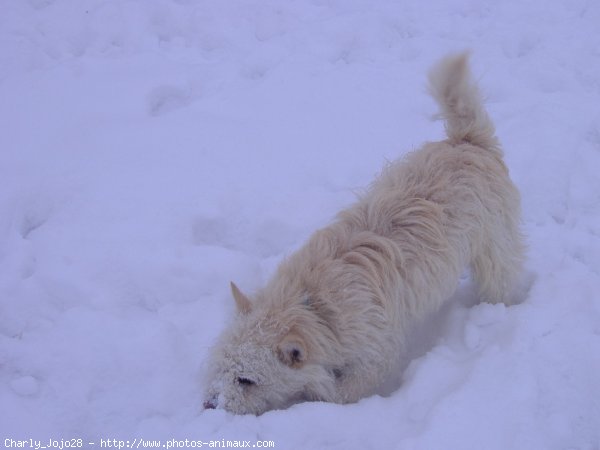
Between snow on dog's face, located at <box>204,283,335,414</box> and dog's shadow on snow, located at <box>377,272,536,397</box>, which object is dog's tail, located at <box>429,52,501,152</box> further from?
snow on dog's face, located at <box>204,283,335,414</box>

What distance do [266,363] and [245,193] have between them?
148 cm

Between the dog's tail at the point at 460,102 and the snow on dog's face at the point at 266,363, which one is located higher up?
the dog's tail at the point at 460,102

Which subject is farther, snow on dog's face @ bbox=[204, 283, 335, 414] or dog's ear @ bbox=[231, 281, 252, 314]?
dog's ear @ bbox=[231, 281, 252, 314]

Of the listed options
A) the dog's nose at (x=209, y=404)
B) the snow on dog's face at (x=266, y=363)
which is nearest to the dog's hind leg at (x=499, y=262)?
the snow on dog's face at (x=266, y=363)

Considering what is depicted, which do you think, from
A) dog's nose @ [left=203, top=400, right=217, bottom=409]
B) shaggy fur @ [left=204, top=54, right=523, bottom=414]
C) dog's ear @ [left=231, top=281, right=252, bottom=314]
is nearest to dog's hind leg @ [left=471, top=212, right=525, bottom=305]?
shaggy fur @ [left=204, top=54, right=523, bottom=414]

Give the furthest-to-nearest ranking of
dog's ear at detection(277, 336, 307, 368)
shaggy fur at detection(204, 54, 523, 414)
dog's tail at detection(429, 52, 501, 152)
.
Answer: dog's tail at detection(429, 52, 501, 152) < shaggy fur at detection(204, 54, 523, 414) < dog's ear at detection(277, 336, 307, 368)

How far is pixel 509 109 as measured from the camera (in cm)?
420

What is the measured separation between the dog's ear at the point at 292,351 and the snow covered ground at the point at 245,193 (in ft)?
0.73

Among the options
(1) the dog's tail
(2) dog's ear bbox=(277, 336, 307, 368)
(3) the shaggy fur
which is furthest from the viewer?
(1) the dog's tail

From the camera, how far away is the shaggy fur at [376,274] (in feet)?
7.66

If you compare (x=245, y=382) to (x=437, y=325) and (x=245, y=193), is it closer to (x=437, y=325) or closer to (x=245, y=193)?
(x=437, y=325)

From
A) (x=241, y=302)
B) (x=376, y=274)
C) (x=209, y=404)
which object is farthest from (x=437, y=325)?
(x=209, y=404)

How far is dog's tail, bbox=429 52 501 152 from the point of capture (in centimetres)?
262

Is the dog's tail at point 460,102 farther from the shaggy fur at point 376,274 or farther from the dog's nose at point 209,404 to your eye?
the dog's nose at point 209,404
